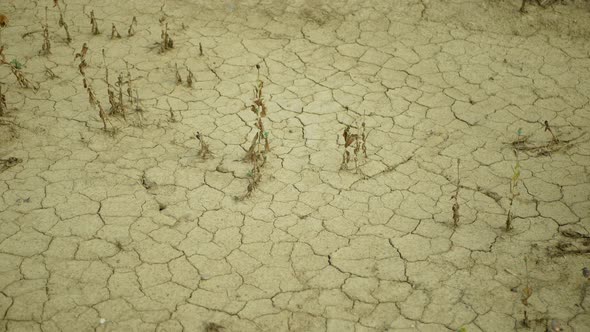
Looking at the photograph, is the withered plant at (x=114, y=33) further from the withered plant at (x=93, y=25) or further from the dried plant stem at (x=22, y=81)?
the dried plant stem at (x=22, y=81)

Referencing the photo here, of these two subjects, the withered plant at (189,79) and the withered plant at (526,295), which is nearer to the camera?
the withered plant at (526,295)

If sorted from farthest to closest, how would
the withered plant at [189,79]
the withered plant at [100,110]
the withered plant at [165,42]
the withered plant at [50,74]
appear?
the withered plant at [165,42] < the withered plant at [50,74] < the withered plant at [189,79] < the withered plant at [100,110]

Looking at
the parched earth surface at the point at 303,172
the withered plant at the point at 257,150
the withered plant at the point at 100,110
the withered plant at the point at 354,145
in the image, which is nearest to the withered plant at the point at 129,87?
the parched earth surface at the point at 303,172

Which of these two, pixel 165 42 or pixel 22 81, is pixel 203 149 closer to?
pixel 165 42

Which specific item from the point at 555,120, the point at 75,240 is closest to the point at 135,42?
the point at 75,240

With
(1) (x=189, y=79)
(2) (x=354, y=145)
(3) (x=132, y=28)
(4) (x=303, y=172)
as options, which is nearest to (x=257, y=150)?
(4) (x=303, y=172)

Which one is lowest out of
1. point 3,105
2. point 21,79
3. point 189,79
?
point 3,105

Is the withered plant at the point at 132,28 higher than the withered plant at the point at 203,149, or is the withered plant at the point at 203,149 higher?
the withered plant at the point at 132,28

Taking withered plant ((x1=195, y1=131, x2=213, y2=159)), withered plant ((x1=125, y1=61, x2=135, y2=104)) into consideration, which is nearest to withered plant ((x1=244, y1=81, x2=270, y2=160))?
withered plant ((x1=195, y1=131, x2=213, y2=159))

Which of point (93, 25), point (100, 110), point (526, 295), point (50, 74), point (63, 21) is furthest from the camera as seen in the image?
point (63, 21)
